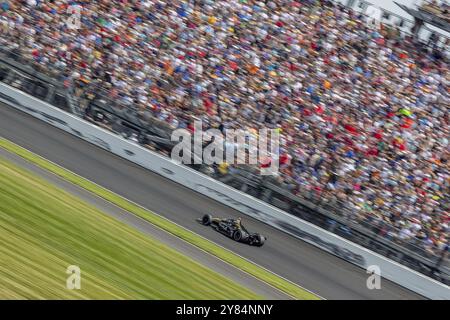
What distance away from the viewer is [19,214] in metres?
12.6

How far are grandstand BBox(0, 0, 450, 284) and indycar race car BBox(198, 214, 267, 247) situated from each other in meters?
2.67

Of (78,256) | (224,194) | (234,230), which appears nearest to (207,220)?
(234,230)

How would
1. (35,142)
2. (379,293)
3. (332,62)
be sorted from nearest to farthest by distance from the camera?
(379,293) < (35,142) < (332,62)

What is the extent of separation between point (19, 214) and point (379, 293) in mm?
8429

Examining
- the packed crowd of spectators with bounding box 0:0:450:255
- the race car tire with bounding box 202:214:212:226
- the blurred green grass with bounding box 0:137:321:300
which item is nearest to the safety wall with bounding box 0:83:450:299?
the packed crowd of spectators with bounding box 0:0:450:255

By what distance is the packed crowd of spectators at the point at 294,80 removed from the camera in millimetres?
20750

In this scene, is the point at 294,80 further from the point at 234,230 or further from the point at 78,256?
the point at 78,256

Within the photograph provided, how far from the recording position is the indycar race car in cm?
1747

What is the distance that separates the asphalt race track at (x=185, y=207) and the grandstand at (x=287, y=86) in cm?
106

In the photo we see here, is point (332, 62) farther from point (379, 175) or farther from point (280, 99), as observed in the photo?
point (379, 175)

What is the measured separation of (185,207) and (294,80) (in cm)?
636
